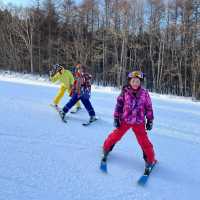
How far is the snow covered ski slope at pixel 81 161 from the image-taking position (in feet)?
11.9

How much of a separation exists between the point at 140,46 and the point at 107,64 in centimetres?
422

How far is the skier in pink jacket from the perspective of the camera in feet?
13.9

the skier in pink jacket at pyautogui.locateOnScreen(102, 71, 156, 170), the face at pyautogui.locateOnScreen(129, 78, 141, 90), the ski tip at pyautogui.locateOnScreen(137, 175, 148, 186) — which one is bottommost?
the ski tip at pyautogui.locateOnScreen(137, 175, 148, 186)

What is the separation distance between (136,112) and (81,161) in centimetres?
108

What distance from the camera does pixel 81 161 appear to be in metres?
4.44

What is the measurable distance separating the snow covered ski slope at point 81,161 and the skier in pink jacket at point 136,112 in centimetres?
46

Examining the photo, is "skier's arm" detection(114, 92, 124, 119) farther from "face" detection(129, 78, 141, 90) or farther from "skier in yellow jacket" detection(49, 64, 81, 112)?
"skier in yellow jacket" detection(49, 64, 81, 112)

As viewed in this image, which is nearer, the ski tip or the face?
the ski tip

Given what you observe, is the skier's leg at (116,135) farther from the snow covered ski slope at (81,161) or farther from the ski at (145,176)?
the ski at (145,176)

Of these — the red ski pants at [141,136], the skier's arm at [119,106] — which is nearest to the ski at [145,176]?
the red ski pants at [141,136]

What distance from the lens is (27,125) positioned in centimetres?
611

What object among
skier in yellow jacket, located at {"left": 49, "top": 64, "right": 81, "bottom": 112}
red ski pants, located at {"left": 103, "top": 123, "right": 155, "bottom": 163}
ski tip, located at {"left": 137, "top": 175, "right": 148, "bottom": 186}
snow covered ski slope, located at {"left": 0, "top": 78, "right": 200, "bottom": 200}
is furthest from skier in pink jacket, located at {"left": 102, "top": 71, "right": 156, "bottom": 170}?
skier in yellow jacket, located at {"left": 49, "top": 64, "right": 81, "bottom": 112}

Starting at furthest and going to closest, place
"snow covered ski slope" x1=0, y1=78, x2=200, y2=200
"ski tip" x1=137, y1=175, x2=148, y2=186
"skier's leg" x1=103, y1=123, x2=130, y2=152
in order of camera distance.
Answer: "skier's leg" x1=103, y1=123, x2=130, y2=152 → "ski tip" x1=137, y1=175, x2=148, y2=186 → "snow covered ski slope" x1=0, y1=78, x2=200, y2=200

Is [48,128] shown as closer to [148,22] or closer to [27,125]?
[27,125]
